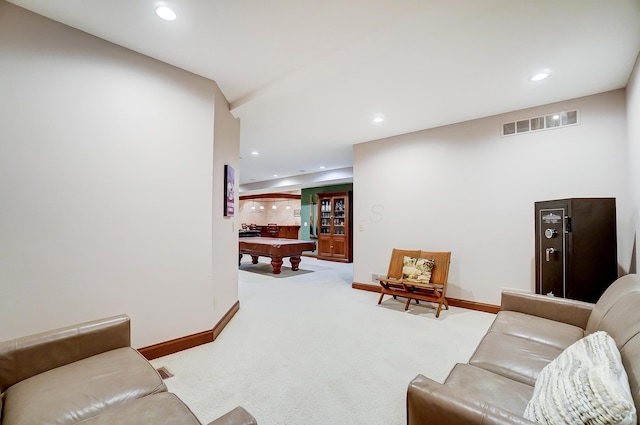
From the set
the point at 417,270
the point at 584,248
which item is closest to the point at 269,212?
the point at 417,270

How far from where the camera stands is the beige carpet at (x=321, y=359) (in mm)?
1824

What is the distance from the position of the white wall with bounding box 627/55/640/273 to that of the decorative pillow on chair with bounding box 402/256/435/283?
1963mm

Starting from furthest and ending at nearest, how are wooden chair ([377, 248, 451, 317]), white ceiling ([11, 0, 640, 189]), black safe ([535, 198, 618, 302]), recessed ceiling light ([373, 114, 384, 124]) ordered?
recessed ceiling light ([373, 114, 384, 124]) < wooden chair ([377, 248, 451, 317]) < black safe ([535, 198, 618, 302]) < white ceiling ([11, 0, 640, 189])

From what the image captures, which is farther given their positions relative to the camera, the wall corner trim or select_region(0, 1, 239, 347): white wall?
the wall corner trim

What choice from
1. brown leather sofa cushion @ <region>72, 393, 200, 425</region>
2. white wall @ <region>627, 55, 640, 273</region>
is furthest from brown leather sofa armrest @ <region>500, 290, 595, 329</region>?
brown leather sofa cushion @ <region>72, 393, 200, 425</region>

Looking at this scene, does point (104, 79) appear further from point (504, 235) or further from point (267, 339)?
point (504, 235)

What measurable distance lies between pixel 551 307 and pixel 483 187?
2045 millimetres

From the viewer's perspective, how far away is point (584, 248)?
266 centimetres

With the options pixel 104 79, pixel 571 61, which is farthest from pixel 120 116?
pixel 571 61

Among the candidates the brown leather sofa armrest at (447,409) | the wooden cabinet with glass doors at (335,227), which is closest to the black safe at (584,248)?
the brown leather sofa armrest at (447,409)

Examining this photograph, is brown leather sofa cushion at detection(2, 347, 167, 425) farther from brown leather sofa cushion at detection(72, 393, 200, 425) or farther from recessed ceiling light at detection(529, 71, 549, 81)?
recessed ceiling light at detection(529, 71, 549, 81)

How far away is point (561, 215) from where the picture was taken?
278cm

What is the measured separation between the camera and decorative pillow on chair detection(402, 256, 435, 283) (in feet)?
12.7

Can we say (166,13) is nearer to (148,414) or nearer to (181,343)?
(148,414)
